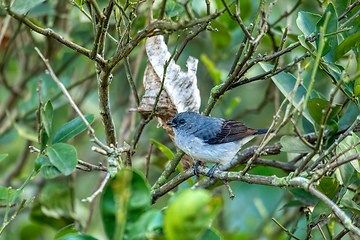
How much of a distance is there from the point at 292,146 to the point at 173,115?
41.8 inches

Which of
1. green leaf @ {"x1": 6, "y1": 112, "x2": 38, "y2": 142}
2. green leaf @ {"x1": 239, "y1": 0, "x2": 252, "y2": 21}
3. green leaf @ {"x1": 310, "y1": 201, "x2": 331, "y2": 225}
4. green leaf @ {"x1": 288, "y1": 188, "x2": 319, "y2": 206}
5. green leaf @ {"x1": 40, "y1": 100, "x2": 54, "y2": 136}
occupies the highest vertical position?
green leaf @ {"x1": 239, "y1": 0, "x2": 252, "y2": 21}

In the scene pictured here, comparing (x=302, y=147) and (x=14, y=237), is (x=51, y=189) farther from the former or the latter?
(x=302, y=147)

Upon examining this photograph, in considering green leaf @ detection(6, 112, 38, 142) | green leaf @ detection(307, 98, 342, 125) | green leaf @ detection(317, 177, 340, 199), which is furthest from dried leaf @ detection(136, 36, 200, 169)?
green leaf @ detection(6, 112, 38, 142)

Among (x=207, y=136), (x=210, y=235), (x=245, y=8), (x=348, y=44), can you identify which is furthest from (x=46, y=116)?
(x=245, y=8)

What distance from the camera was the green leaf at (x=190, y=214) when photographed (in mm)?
1096

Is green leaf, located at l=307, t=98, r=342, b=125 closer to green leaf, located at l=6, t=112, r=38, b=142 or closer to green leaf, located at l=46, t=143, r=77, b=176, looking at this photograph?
green leaf, located at l=46, t=143, r=77, b=176

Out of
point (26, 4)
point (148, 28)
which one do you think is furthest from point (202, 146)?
point (26, 4)

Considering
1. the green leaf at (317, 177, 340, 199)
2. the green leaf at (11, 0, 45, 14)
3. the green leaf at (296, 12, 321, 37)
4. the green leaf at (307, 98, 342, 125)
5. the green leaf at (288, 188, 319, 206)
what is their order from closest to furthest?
the green leaf at (11, 0, 45, 14)
the green leaf at (317, 177, 340, 199)
the green leaf at (307, 98, 342, 125)
the green leaf at (296, 12, 321, 37)
the green leaf at (288, 188, 319, 206)

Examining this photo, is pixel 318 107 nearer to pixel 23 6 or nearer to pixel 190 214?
pixel 190 214

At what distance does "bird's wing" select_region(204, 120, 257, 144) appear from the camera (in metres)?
4.04

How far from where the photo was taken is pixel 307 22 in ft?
8.53

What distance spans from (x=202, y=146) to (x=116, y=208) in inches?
87.2

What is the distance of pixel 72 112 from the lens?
4746 millimetres

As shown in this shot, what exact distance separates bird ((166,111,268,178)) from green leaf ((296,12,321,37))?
3.53 feet
